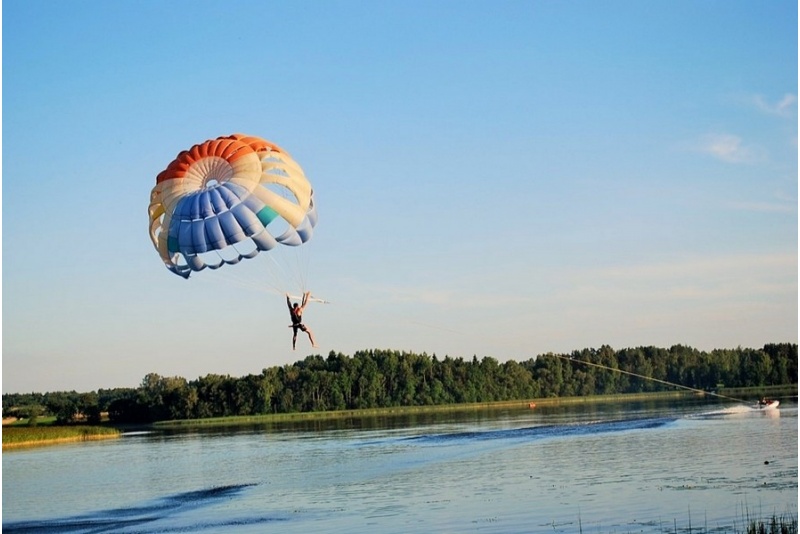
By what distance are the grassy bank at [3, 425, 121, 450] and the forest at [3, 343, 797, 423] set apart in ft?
61.4

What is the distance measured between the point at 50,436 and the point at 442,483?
35.7 metres

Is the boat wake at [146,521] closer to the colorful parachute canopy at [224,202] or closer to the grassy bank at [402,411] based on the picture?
the colorful parachute canopy at [224,202]

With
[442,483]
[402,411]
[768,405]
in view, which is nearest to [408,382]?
[402,411]

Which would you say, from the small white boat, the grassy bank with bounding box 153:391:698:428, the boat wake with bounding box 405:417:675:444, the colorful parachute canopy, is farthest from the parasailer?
the grassy bank with bounding box 153:391:698:428

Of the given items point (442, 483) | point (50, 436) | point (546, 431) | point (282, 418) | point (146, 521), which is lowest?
point (146, 521)

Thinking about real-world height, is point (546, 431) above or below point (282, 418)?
below

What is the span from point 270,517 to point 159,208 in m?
6.95

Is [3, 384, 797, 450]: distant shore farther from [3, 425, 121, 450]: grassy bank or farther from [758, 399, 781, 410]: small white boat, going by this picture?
[758, 399, 781, 410]: small white boat

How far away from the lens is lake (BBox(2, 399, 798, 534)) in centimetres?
2017

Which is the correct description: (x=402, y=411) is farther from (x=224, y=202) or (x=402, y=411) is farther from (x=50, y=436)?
(x=224, y=202)

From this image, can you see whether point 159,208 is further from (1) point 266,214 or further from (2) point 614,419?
(2) point 614,419

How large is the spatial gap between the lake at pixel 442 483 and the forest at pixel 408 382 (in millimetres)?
34380

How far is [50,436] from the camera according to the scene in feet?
184

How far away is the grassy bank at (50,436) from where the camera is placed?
177 feet
